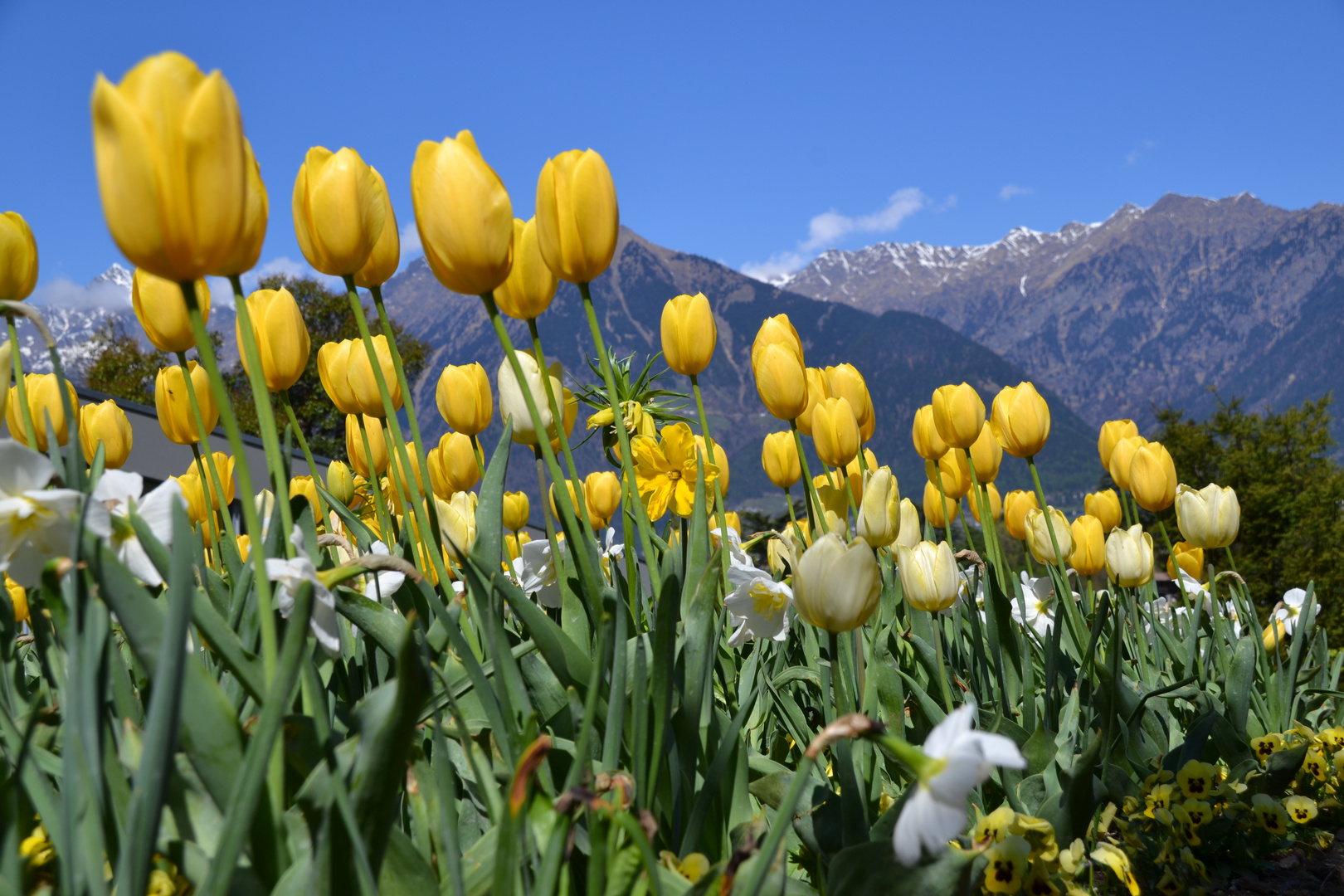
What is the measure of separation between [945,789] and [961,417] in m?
2.08

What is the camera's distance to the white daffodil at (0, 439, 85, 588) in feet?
2.46

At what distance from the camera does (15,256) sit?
1.39m

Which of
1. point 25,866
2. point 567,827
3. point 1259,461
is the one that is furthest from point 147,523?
point 1259,461

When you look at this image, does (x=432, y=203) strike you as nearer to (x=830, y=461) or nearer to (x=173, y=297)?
(x=173, y=297)

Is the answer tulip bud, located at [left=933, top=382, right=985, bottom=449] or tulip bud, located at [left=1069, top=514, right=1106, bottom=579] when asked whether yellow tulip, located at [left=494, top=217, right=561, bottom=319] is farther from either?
tulip bud, located at [left=1069, top=514, right=1106, bottom=579]

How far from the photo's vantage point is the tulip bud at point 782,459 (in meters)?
3.12

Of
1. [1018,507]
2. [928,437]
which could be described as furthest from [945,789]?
[1018,507]

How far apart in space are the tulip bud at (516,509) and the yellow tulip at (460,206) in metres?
2.06

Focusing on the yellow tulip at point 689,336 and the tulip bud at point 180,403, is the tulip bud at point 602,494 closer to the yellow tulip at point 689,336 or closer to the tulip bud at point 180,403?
the yellow tulip at point 689,336

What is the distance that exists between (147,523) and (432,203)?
1.80 feet

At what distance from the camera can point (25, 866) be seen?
84cm

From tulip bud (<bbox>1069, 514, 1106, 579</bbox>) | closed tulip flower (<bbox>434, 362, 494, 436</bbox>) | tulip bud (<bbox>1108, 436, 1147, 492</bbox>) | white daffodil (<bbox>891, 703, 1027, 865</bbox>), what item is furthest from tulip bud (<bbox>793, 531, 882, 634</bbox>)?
tulip bud (<bbox>1108, 436, 1147, 492</bbox>)

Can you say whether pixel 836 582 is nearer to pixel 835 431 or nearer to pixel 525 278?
pixel 525 278

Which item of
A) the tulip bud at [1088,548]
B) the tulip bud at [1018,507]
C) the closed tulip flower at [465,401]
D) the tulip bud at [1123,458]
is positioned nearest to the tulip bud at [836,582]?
the closed tulip flower at [465,401]
